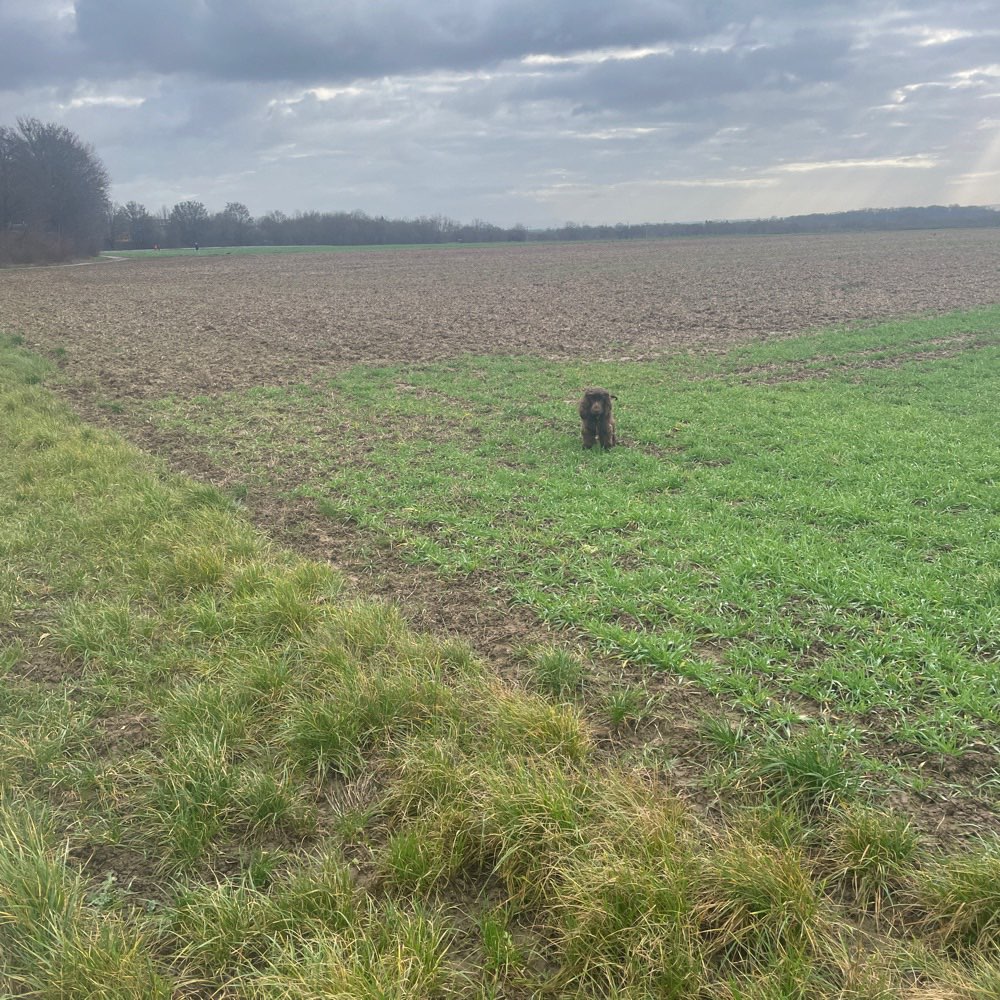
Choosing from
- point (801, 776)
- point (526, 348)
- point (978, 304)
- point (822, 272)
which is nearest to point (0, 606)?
point (801, 776)

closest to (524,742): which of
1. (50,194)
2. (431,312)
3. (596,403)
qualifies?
(596,403)

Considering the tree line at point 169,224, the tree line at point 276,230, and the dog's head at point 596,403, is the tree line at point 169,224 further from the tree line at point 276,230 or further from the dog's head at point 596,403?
the dog's head at point 596,403

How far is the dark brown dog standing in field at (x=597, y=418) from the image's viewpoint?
8.62 metres

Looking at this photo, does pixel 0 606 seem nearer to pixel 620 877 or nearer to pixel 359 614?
pixel 359 614

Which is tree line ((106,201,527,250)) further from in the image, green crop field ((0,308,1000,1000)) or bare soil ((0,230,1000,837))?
green crop field ((0,308,1000,1000))

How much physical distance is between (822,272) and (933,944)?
1556 inches

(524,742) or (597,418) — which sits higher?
(597,418)

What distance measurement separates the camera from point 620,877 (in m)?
2.63

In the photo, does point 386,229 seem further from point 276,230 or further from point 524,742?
point 524,742

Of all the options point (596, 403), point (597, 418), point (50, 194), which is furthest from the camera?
point (50, 194)

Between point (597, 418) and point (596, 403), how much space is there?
0.23 metres

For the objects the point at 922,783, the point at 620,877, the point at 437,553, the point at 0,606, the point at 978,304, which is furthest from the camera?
the point at 978,304

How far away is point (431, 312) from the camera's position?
2602 cm

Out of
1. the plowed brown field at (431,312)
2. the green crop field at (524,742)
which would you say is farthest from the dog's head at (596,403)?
the plowed brown field at (431,312)
